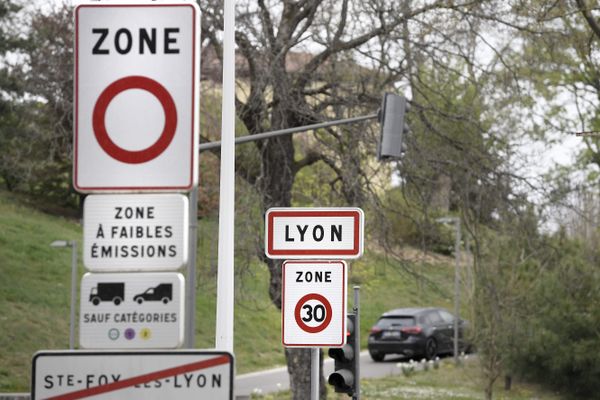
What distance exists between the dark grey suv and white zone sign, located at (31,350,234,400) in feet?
118

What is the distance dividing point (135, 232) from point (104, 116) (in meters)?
0.42

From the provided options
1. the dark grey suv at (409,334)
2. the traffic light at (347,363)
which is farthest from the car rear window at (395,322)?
the traffic light at (347,363)

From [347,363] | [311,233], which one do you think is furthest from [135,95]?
[347,363]

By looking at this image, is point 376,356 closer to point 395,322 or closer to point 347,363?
point 395,322

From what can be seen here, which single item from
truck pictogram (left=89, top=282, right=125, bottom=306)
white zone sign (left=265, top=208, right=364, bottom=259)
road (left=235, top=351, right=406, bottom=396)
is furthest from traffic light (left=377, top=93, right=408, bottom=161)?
truck pictogram (left=89, top=282, right=125, bottom=306)

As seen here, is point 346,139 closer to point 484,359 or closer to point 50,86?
point 50,86

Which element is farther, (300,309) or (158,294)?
(300,309)

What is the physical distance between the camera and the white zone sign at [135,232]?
397 cm

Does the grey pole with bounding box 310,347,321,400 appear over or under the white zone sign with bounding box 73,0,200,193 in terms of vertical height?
under

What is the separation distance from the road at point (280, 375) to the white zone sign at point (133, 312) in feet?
82.6

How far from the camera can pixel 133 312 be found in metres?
3.91

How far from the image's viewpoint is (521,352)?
1183 inches

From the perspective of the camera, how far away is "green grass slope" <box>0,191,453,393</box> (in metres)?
24.7

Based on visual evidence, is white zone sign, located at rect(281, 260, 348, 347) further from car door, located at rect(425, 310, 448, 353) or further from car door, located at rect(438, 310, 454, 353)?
car door, located at rect(438, 310, 454, 353)
